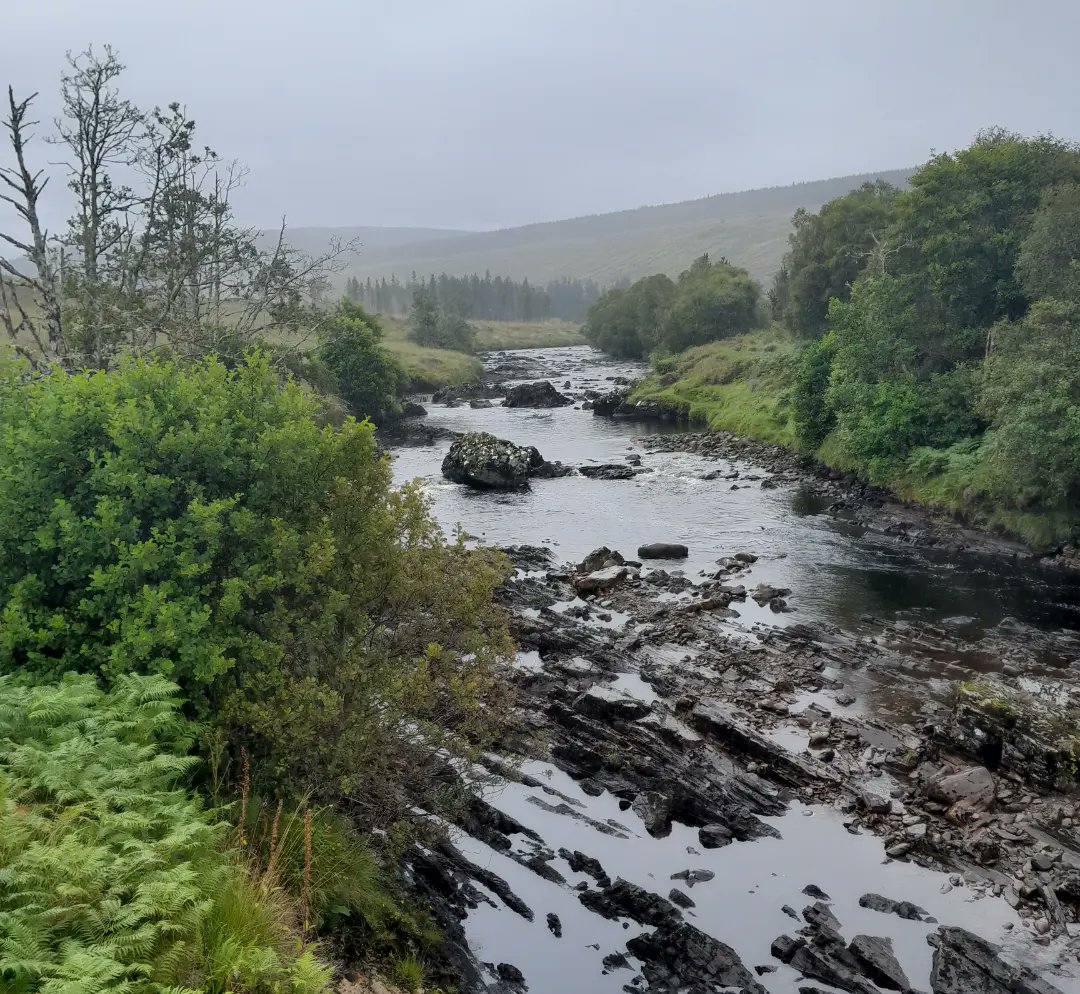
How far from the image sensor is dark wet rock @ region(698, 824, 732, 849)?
19.6 meters

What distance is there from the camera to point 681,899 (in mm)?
17438

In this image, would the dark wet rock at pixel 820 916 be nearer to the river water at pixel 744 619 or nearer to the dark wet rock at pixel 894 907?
the river water at pixel 744 619

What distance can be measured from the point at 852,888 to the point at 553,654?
537 inches

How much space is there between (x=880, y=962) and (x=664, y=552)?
27.8 meters

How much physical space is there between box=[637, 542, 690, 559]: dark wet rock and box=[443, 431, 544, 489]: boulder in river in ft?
62.7

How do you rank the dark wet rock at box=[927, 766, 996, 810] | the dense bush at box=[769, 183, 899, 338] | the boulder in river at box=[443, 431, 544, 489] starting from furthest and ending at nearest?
the dense bush at box=[769, 183, 899, 338]
the boulder in river at box=[443, 431, 544, 489]
the dark wet rock at box=[927, 766, 996, 810]

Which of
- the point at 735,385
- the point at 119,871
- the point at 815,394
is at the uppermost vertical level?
the point at 735,385

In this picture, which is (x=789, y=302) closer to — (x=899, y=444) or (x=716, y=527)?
(x=899, y=444)

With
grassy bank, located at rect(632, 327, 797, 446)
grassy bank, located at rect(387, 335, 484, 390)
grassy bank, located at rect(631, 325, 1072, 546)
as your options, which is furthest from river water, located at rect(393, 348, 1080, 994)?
grassy bank, located at rect(387, 335, 484, 390)

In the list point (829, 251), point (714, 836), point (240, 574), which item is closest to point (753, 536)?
point (714, 836)

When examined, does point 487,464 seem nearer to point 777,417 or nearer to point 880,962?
point 777,417

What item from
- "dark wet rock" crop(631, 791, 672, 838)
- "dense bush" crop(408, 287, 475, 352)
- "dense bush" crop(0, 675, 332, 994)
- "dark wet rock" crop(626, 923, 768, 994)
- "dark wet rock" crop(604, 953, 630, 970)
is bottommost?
"dark wet rock" crop(604, 953, 630, 970)

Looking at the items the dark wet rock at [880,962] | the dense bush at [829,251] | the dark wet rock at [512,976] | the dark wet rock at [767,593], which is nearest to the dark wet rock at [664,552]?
the dark wet rock at [767,593]

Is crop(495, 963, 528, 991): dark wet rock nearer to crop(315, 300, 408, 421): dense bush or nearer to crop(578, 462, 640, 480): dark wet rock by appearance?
crop(578, 462, 640, 480): dark wet rock
